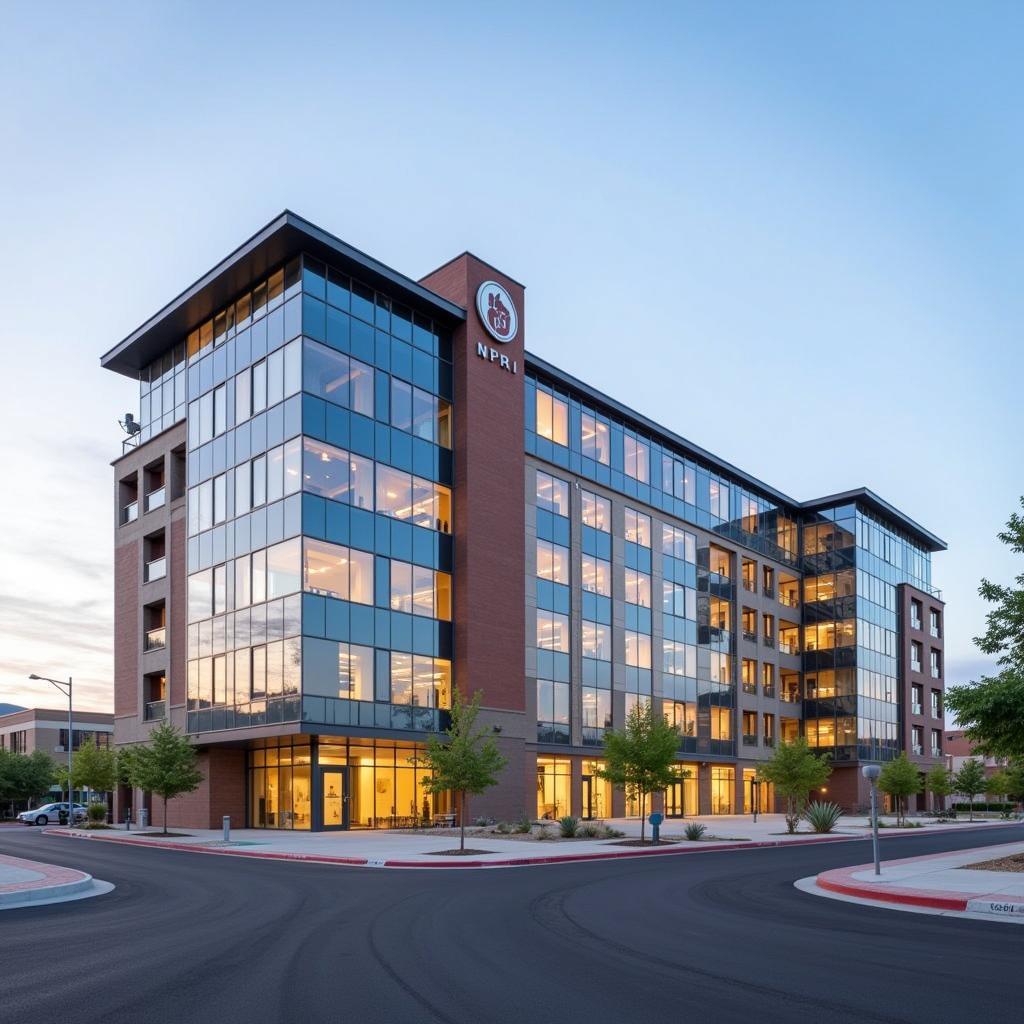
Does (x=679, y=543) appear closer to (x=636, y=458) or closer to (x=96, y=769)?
(x=636, y=458)

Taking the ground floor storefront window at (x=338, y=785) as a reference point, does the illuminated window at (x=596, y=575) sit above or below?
above

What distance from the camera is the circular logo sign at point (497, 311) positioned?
4941 centimetres

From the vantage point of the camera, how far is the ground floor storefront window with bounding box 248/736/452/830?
42438 millimetres

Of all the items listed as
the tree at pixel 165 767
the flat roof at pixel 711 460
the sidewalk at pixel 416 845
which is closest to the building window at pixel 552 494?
the flat roof at pixel 711 460

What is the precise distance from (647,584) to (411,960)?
51.1 meters

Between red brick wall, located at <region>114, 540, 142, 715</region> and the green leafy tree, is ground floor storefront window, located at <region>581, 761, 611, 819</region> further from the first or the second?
the green leafy tree

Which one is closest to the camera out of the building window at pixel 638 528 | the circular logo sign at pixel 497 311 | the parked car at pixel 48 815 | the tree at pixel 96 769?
the circular logo sign at pixel 497 311

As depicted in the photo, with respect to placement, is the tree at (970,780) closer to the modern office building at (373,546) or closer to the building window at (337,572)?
the modern office building at (373,546)

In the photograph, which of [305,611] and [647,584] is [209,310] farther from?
[647,584]

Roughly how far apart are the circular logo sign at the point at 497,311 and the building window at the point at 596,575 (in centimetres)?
1325

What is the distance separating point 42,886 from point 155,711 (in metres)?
32.4

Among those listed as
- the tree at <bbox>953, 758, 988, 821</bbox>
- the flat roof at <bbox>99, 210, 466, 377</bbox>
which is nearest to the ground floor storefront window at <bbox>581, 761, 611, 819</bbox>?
the flat roof at <bbox>99, 210, 466, 377</bbox>

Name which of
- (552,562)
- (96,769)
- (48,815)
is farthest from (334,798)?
(48,815)

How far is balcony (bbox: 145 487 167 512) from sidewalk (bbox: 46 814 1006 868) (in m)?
15.5
